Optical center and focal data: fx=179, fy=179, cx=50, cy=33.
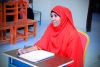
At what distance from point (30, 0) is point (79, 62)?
5.11m

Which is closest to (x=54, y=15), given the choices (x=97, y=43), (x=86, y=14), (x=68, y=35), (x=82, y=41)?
(x=68, y=35)

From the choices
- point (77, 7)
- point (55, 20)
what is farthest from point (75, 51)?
point (77, 7)

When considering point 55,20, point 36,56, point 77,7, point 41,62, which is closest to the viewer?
point 41,62

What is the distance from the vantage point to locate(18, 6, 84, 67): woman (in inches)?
73.5

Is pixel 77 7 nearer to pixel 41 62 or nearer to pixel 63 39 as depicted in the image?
pixel 63 39

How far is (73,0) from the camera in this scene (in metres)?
6.45

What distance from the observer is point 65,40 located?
1.93 meters

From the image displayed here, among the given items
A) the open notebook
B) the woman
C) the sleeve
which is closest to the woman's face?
the woman

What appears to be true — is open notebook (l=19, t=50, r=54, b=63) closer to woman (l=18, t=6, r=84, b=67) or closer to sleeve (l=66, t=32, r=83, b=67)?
woman (l=18, t=6, r=84, b=67)

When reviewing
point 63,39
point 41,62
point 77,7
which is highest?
point 77,7

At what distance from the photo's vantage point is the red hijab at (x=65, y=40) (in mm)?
1865

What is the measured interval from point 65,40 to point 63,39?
0.11 ft

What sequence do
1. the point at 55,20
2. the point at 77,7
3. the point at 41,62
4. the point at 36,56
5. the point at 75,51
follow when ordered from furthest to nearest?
the point at 77,7 < the point at 55,20 < the point at 75,51 < the point at 36,56 < the point at 41,62

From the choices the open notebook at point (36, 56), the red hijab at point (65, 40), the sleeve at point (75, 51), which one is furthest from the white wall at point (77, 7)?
the open notebook at point (36, 56)
